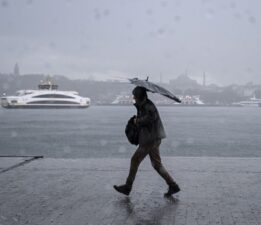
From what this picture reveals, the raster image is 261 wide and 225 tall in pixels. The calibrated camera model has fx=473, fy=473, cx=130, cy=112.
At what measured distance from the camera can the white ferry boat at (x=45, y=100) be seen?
3814 inches

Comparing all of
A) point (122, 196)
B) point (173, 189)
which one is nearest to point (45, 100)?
point (122, 196)

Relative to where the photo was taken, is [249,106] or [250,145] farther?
[249,106]

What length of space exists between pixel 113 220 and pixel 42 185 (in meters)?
2.31

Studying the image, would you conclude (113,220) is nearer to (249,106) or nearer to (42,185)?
(42,185)

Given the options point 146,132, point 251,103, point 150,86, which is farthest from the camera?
point 251,103

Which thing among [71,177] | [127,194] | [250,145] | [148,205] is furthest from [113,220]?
[250,145]

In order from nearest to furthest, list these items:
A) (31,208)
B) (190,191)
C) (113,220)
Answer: (113,220) < (31,208) < (190,191)

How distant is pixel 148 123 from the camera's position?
19.1 ft

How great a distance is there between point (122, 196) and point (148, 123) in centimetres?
104

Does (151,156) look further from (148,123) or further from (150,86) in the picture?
(150,86)

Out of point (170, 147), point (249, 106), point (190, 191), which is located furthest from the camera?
point (249, 106)

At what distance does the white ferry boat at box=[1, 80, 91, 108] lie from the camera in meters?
96.9

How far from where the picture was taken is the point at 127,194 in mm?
6055

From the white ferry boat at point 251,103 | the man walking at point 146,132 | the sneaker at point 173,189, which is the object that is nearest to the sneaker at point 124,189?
the man walking at point 146,132
